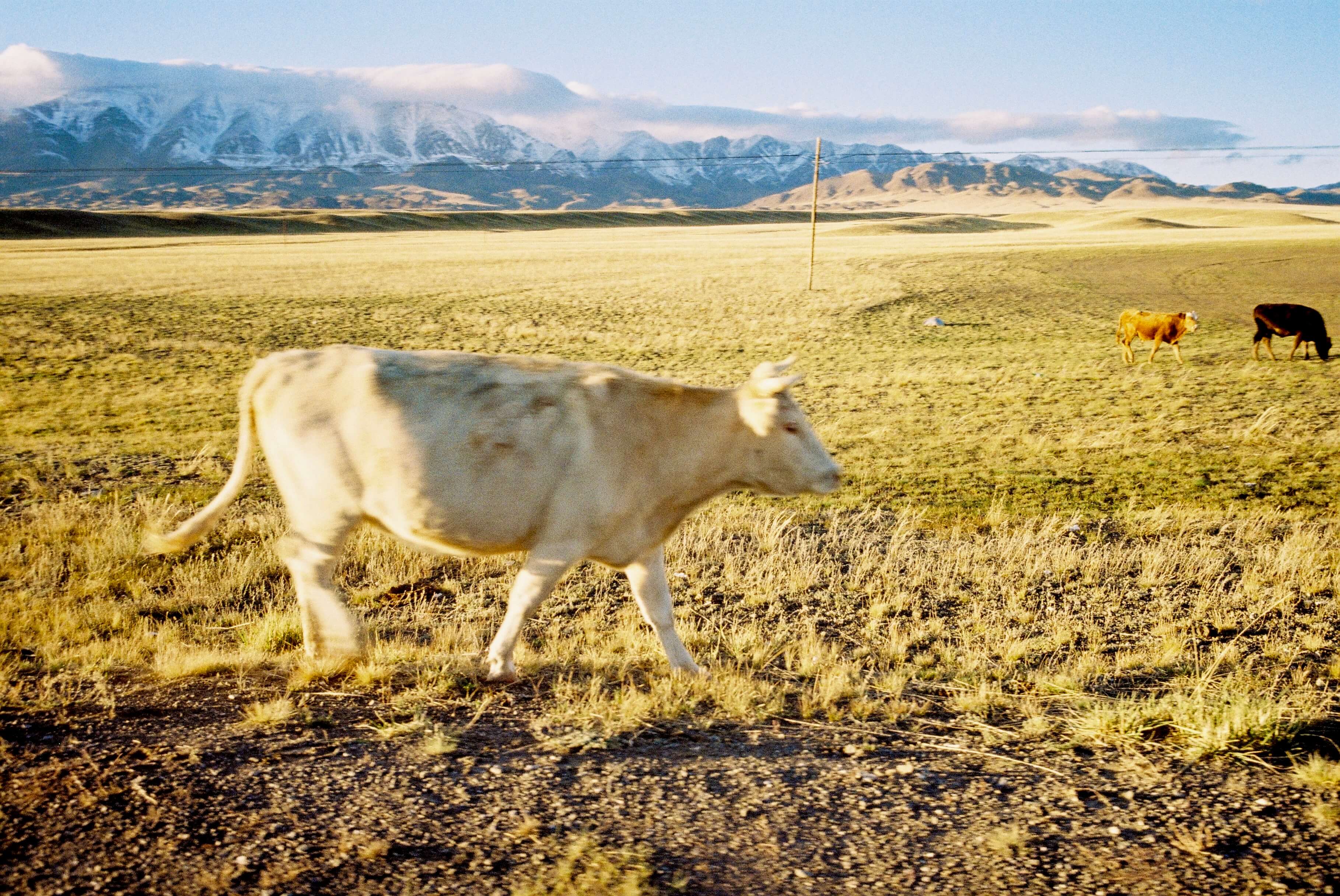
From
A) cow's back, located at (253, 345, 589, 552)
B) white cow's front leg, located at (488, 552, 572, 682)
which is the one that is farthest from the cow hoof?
cow's back, located at (253, 345, 589, 552)

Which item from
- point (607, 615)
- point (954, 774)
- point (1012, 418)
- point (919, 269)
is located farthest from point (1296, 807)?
point (919, 269)

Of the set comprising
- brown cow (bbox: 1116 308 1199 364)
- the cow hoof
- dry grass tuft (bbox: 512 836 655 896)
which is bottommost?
the cow hoof

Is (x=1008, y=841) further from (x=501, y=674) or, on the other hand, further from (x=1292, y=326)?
(x=1292, y=326)

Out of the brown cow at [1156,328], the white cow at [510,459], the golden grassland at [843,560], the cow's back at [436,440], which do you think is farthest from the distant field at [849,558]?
the cow's back at [436,440]

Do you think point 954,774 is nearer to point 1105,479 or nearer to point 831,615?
point 831,615

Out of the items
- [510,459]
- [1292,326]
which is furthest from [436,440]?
[1292,326]

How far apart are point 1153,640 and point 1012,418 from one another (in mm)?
11010

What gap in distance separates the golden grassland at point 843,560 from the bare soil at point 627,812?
0.82ft

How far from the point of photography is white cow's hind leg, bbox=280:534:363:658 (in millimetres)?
5535

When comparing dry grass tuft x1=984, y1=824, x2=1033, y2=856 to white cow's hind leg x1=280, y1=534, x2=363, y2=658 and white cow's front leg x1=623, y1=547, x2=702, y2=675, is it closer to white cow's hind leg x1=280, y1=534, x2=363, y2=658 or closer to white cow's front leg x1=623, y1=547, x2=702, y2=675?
white cow's front leg x1=623, y1=547, x2=702, y2=675

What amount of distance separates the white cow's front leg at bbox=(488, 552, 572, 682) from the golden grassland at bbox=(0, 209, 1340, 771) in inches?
7.0

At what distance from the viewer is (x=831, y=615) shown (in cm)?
732

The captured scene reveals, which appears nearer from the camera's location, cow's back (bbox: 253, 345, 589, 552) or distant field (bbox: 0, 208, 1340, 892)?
cow's back (bbox: 253, 345, 589, 552)

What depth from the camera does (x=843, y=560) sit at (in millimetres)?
8773
